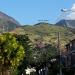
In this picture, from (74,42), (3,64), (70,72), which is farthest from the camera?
(74,42)

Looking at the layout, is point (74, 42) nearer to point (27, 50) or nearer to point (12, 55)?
point (27, 50)

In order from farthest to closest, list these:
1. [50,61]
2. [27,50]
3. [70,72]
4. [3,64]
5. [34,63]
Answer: [34,63] < [50,61] < [27,50] < [70,72] < [3,64]

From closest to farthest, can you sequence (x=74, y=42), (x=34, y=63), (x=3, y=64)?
(x=3, y=64) < (x=74, y=42) < (x=34, y=63)

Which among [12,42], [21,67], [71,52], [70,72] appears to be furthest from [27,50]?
[12,42]

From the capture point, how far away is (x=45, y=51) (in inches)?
4289

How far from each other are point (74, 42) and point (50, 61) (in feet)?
45.8

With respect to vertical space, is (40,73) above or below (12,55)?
below

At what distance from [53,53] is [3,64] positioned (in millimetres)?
56803

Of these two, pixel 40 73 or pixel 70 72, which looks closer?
pixel 70 72

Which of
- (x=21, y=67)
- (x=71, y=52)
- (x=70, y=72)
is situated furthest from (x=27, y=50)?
(x=70, y=72)

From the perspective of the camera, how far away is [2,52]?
5403cm

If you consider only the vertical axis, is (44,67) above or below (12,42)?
below

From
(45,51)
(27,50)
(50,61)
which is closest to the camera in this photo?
(27,50)

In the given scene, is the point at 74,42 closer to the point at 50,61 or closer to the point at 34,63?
the point at 50,61
